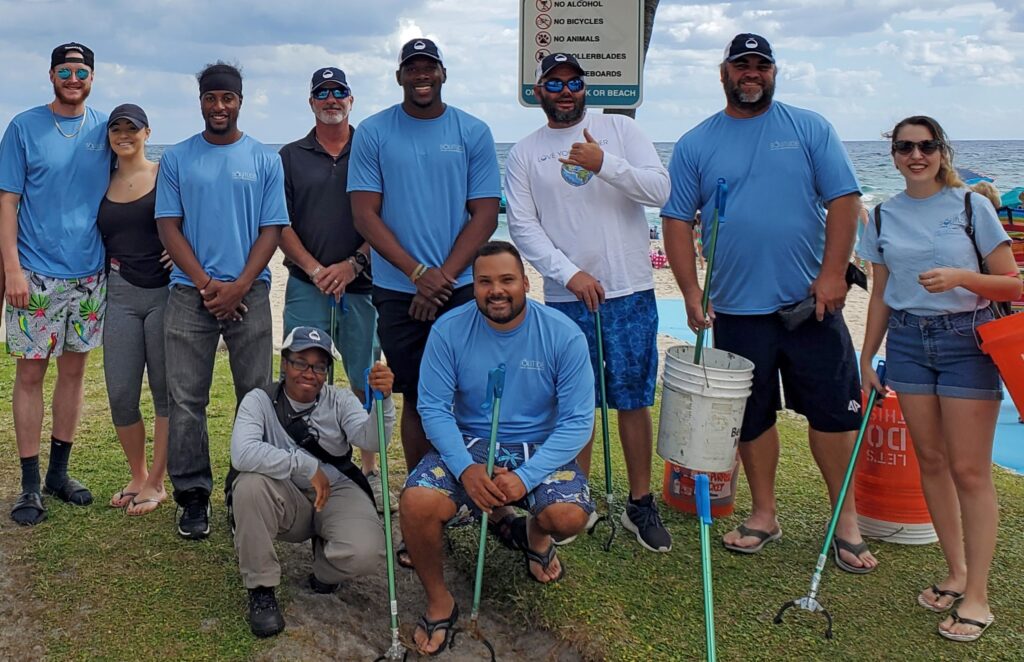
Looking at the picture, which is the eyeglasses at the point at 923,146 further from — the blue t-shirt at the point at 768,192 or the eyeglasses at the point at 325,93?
the eyeglasses at the point at 325,93

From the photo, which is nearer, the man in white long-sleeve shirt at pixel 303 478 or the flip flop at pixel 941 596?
the man in white long-sleeve shirt at pixel 303 478

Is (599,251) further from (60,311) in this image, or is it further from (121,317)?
(60,311)

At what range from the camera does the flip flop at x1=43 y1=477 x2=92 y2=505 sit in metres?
5.02

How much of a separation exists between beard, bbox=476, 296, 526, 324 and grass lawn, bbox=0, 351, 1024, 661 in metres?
1.12

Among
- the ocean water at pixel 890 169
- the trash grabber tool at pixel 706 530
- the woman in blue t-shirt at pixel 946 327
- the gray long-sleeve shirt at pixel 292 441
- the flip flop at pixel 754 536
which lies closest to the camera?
the trash grabber tool at pixel 706 530

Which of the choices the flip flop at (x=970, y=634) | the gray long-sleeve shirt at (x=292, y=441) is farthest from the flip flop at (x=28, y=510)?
the flip flop at (x=970, y=634)

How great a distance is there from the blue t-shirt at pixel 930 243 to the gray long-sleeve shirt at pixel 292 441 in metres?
2.12

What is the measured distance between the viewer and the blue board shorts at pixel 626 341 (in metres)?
4.50

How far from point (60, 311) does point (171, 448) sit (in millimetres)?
865

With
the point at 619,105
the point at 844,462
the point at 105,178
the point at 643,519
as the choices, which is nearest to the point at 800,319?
the point at 844,462

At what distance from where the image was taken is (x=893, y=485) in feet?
15.5

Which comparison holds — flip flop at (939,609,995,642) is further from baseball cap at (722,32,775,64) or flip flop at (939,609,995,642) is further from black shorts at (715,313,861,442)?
baseball cap at (722,32,775,64)

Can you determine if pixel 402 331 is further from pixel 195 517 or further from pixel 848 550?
pixel 848 550

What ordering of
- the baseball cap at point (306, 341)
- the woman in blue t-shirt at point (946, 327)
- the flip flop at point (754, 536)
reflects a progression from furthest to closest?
the flip flop at point (754, 536)
the baseball cap at point (306, 341)
the woman in blue t-shirt at point (946, 327)
